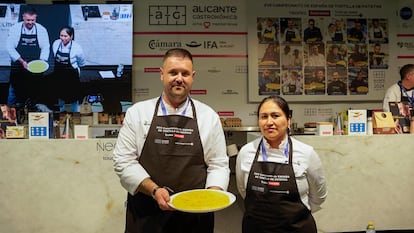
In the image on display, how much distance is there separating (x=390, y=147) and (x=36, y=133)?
2973 millimetres

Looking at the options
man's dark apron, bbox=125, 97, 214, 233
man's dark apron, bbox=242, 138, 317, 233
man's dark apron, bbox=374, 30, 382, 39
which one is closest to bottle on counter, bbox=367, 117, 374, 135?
man's dark apron, bbox=242, 138, 317, 233

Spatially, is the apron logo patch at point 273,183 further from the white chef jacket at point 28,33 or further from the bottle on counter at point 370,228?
the white chef jacket at point 28,33

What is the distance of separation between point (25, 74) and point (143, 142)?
3291 millimetres

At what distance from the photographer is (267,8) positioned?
4613 millimetres

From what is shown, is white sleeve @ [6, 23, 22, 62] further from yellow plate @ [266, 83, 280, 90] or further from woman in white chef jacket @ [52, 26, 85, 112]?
yellow plate @ [266, 83, 280, 90]

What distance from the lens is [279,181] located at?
1840 millimetres

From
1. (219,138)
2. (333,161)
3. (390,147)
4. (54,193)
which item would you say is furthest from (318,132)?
(54,193)

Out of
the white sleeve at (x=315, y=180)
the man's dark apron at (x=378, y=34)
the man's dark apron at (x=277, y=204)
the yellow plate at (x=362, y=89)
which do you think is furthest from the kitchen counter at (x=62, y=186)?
the man's dark apron at (x=378, y=34)

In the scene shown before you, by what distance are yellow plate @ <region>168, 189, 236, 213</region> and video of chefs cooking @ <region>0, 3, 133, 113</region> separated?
309 cm

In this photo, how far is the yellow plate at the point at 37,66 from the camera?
435 centimetres

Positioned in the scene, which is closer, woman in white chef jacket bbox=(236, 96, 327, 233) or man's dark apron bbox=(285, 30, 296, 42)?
woman in white chef jacket bbox=(236, 96, 327, 233)

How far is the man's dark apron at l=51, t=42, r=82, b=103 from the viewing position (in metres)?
4.37

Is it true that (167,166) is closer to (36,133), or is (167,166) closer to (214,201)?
(214,201)

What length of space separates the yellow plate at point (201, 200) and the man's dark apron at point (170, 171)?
11 centimetres
